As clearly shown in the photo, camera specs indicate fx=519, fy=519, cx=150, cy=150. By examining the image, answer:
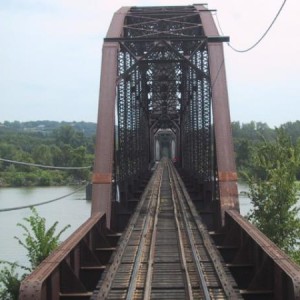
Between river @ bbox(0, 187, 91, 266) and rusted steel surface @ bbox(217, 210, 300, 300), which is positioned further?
river @ bbox(0, 187, 91, 266)

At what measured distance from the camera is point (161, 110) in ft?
142

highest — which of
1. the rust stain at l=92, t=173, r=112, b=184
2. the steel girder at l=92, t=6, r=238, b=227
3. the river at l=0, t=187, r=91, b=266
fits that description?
the steel girder at l=92, t=6, r=238, b=227

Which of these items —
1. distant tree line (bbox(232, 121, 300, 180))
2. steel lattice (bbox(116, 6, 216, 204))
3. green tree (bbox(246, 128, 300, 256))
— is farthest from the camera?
distant tree line (bbox(232, 121, 300, 180))

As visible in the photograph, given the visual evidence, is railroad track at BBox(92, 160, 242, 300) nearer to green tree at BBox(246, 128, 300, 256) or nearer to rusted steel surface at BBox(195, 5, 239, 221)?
rusted steel surface at BBox(195, 5, 239, 221)

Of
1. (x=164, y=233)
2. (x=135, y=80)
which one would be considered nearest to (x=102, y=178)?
(x=164, y=233)

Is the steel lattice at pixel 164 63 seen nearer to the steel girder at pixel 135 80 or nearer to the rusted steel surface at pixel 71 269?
the steel girder at pixel 135 80

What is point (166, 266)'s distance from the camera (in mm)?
8172

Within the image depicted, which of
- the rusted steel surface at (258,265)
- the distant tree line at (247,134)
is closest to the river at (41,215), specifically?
the rusted steel surface at (258,265)

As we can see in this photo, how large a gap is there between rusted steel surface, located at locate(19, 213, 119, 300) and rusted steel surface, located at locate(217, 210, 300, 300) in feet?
7.05

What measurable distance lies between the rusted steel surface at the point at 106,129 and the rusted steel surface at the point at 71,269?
184 cm

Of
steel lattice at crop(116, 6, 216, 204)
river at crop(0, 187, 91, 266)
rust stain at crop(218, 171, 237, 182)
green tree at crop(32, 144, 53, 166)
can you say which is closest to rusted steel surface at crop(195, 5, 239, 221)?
rust stain at crop(218, 171, 237, 182)

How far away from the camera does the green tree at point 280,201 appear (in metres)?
18.0

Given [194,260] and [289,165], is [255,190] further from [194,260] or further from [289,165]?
[194,260]

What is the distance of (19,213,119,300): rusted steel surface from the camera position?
5309 millimetres
